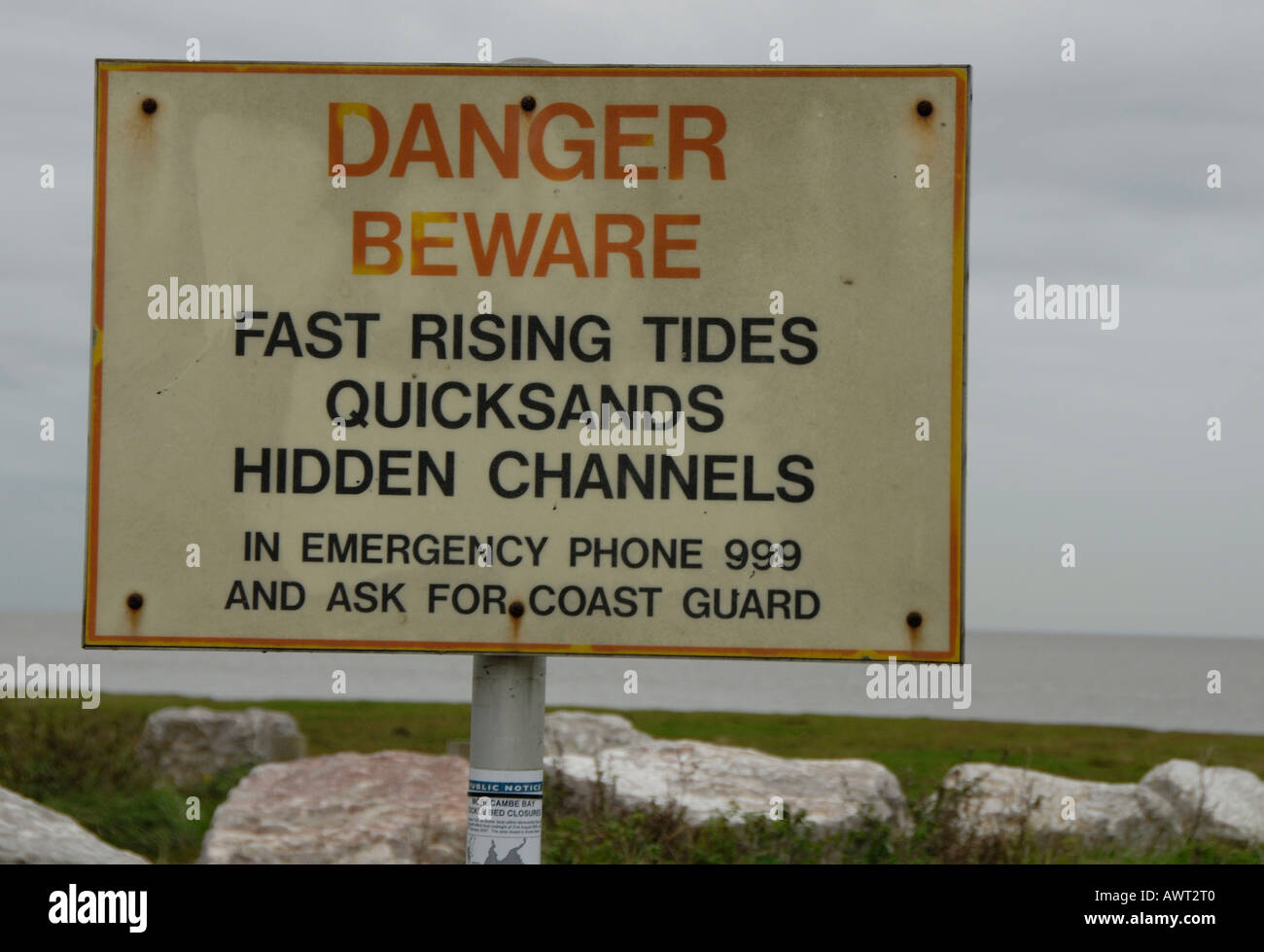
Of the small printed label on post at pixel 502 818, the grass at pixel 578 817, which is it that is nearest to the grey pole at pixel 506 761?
the small printed label on post at pixel 502 818

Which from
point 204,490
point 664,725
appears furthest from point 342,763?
point 664,725

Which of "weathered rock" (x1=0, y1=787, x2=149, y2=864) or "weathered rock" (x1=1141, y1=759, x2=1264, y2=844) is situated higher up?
"weathered rock" (x1=0, y1=787, x2=149, y2=864)

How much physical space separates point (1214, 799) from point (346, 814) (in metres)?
8.21

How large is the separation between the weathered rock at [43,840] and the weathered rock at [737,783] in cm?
331

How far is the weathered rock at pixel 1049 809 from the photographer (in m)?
8.98

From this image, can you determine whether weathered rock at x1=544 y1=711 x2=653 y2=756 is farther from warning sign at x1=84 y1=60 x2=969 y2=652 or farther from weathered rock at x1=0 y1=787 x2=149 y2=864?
warning sign at x1=84 y1=60 x2=969 y2=652

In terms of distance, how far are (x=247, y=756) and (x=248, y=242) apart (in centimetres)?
1307

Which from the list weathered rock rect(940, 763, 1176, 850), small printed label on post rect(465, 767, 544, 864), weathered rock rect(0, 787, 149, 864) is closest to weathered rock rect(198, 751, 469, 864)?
weathered rock rect(0, 787, 149, 864)

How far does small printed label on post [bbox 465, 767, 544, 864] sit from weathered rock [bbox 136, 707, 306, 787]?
35.1ft

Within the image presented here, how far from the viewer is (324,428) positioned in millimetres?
3768

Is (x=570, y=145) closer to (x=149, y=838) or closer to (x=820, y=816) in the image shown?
(x=820, y=816)

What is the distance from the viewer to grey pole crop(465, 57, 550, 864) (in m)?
3.75

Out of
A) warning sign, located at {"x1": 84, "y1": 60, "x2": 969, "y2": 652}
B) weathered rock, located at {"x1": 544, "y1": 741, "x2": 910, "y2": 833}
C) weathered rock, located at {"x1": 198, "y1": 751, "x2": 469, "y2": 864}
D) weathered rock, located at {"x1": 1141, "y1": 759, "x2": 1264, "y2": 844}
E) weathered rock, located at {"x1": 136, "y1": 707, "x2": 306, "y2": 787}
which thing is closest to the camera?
warning sign, located at {"x1": 84, "y1": 60, "x2": 969, "y2": 652}

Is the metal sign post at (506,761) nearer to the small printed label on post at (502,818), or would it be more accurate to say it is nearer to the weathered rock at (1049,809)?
the small printed label on post at (502,818)
